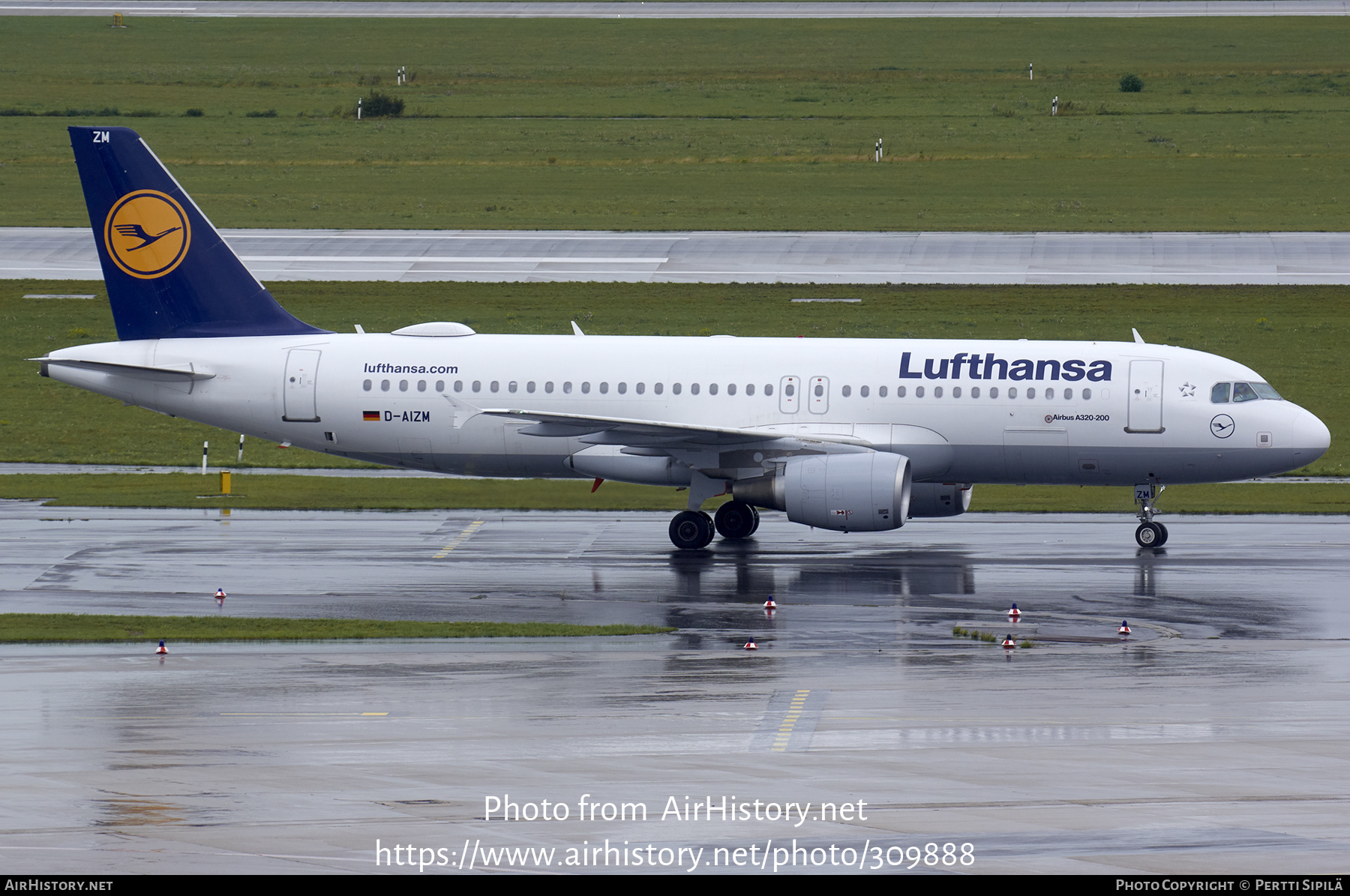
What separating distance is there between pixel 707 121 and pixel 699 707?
8509 centimetres

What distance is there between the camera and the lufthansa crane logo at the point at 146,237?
114 feet

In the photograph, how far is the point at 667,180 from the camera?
84250 millimetres

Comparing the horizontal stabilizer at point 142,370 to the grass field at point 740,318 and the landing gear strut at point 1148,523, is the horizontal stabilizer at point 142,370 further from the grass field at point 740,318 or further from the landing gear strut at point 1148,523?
the landing gear strut at point 1148,523

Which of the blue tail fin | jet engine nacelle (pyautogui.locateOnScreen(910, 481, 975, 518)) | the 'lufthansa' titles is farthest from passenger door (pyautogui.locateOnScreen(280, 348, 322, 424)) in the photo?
jet engine nacelle (pyautogui.locateOnScreen(910, 481, 975, 518))

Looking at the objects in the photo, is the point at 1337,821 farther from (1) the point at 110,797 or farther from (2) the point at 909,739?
(1) the point at 110,797

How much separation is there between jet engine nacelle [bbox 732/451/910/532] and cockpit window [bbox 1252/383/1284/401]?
761 centimetres

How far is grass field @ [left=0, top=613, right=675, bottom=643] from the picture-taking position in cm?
2459

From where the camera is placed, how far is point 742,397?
33594 mm

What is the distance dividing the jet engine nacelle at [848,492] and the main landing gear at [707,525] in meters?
2.02

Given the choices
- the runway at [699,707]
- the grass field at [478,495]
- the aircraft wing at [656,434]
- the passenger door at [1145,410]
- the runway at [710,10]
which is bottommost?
the runway at [699,707]

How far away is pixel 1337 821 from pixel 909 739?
189 inches

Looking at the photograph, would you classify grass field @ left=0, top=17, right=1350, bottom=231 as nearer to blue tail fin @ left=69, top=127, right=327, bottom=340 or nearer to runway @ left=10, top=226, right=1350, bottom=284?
runway @ left=10, top=226, right=1350, bottom=284

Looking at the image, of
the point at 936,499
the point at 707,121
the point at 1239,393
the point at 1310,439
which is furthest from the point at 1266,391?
the point at 707,121

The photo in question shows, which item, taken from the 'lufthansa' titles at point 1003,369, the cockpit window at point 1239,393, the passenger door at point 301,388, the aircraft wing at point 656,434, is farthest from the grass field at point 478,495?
the aircraft wing at point 656,434
